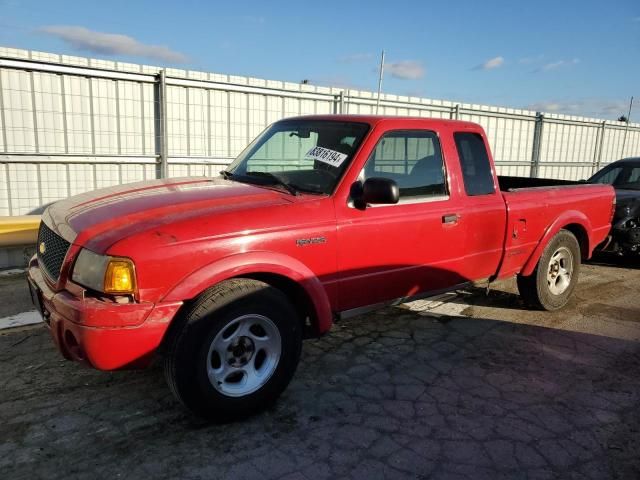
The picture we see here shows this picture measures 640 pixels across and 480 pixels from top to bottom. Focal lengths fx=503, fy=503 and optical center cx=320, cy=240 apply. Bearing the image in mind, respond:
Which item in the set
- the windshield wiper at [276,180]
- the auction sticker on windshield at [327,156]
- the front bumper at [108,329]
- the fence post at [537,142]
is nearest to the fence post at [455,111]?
the fence post at [537,142]

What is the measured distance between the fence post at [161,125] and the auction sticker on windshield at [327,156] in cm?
489

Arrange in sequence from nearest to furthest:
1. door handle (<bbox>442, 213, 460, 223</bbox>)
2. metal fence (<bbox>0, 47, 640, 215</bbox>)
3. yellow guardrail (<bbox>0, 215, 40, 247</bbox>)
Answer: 1. door handle (<bbox>442, 213, 460, 223</bbox>)
2. yellow guardrail (<bbox>0, 215, 40, 247</bbox>)
3. metal fence (<bbox>0, 47, 640, 215</bbox>)

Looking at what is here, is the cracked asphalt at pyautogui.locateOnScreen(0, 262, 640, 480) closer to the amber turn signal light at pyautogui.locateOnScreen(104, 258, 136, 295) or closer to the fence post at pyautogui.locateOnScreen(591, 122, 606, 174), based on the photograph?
the amber turn signal light at pyautogui.locateOnScreen(104, 258, 136, 295)

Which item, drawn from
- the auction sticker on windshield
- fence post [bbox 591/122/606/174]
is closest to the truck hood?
the auction sticker on windshield

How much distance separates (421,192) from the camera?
399 cm

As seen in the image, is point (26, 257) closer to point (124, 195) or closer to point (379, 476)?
point (124, 195)

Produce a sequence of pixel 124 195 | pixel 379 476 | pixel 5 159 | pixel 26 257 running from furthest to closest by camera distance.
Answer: pixel 5 159 < pixel 26 257 < pixel 124 195 < pixel 379 476

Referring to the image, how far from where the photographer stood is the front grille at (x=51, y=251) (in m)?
3.07

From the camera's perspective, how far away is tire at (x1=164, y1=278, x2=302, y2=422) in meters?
2.82

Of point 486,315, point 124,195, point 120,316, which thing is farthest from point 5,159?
point 486,315

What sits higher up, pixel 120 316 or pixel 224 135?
pixel 224 135

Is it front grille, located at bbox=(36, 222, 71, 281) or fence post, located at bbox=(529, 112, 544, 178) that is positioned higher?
fence post, located at bbox=(529, 112, 544, 178)

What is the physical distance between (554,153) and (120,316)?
14.5m

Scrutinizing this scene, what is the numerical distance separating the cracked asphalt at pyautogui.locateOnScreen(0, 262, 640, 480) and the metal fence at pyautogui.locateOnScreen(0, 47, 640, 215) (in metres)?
3.72
